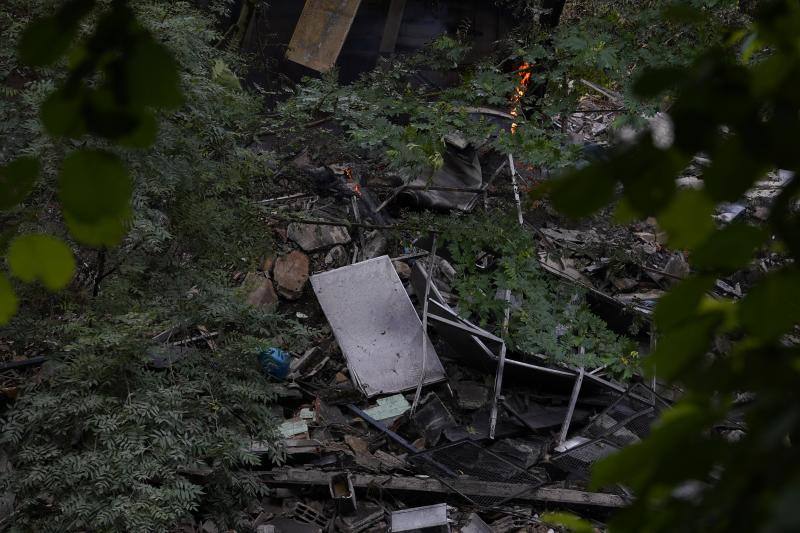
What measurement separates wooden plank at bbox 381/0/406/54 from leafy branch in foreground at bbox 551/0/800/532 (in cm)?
977

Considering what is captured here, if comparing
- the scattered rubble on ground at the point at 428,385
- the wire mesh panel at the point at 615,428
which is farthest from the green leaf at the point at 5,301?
the wire mesh panel at the point at 615,428

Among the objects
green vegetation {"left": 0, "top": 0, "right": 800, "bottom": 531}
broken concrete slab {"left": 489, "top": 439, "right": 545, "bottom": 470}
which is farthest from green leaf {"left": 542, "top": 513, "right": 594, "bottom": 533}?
broken concrete slab {"left": 489, "top": 439, "right": 545, "bottom": 470}

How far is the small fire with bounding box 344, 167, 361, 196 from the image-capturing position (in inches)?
319

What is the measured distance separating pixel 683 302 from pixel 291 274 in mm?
6885

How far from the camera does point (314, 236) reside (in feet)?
25.5

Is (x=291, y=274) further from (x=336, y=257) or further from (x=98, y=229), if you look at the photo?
(x=98, y=229)

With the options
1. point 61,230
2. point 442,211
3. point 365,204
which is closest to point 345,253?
point 365,204

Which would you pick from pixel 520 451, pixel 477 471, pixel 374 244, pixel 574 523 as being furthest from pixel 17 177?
pixel 374 244

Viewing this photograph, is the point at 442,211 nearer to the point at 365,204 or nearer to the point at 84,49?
the point at 365,204

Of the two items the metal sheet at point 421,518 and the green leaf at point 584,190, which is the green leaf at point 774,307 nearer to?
the green leaf at point 584,190

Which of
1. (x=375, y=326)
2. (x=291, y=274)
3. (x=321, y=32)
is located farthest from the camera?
(x=321, y=32)

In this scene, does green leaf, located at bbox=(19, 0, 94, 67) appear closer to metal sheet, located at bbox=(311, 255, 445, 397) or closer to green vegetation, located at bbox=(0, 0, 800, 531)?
green vegetation, located at bbox=(0, 0, 800, 531)

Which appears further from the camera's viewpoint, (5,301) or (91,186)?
(5,301)

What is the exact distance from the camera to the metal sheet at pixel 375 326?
22.8 feet
